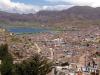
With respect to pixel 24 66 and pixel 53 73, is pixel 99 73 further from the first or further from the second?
pixel 24 66

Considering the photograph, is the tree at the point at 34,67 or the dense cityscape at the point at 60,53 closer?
the tree at the point at 34,67

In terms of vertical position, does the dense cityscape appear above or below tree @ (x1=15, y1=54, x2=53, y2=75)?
below

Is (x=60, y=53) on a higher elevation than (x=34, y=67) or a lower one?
lower

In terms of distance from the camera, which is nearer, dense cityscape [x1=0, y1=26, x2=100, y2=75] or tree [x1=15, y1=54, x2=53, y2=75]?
tree [x1=15, y1=54, x2=53, y2=75]

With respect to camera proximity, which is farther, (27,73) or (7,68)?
(7,68)

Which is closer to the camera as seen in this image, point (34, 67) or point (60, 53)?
point (34, 67)

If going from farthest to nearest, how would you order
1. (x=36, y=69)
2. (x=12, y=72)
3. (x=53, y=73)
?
(x=53, y=73)
(x=12, y=72)
(x=36, y=69)

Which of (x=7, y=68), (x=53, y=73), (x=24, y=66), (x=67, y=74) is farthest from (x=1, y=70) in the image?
(x=67, y=74)

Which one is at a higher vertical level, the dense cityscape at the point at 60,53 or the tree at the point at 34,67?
the tree at the point at 34,67

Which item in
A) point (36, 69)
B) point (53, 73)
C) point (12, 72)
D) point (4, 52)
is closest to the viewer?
point (36, 69)

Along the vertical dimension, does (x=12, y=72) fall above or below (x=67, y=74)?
above

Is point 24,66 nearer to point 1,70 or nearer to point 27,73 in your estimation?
point 27,73
